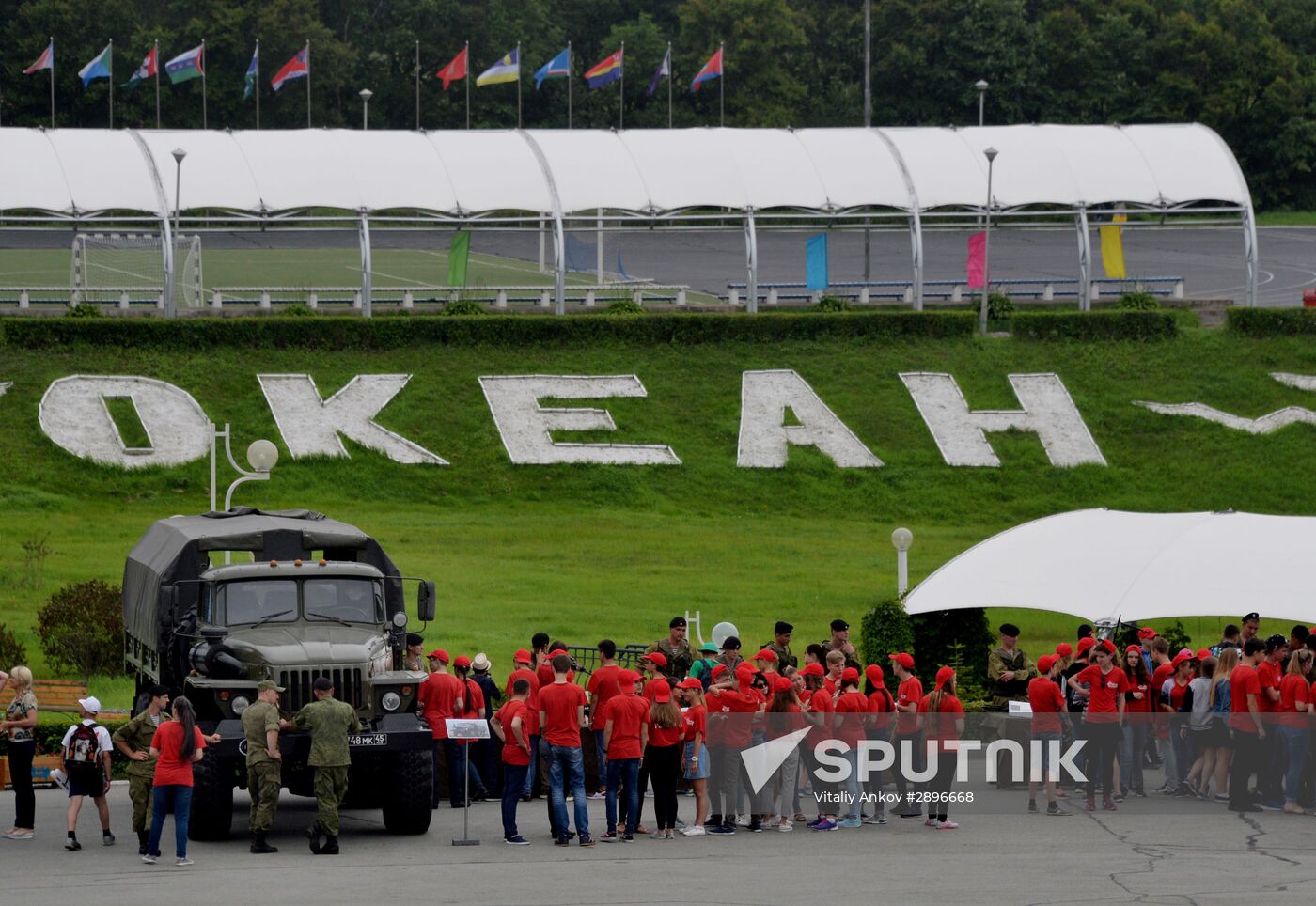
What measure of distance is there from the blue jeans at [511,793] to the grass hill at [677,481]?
1140 cm

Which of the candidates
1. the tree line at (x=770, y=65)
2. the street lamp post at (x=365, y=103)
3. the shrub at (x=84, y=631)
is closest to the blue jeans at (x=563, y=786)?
the shrub at (x=84, y=631)

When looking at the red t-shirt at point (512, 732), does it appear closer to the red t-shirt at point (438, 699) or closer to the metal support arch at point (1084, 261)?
the red t-shirt at point (438, 699)

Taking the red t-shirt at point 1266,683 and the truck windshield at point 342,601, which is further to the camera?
the truck windshield at point 342,601

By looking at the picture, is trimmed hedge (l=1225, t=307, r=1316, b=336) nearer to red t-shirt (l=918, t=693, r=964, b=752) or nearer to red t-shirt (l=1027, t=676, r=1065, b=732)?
red t-shirt (l=1027, t=676, r=1065, b=732)

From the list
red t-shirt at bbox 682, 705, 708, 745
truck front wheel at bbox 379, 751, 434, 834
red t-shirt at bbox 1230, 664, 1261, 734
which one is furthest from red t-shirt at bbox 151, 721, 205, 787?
red t-shirt at bbox 1230, 664, 1261, 734

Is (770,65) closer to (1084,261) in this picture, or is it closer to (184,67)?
(184,67)

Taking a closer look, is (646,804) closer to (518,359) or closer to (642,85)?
(518,359)

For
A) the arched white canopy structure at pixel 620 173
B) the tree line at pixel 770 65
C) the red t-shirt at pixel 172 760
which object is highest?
the tree line at pixel 770 65

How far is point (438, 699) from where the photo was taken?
2080 centimetres

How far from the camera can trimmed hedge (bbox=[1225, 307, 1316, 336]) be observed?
51.4 meters

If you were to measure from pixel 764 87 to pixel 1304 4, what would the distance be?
89.7 ft

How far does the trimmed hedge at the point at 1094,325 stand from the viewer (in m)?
50.6

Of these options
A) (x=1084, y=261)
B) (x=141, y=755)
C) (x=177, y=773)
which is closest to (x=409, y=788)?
(x=177, y=773)

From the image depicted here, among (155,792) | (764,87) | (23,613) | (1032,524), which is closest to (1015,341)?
(1032,524)
